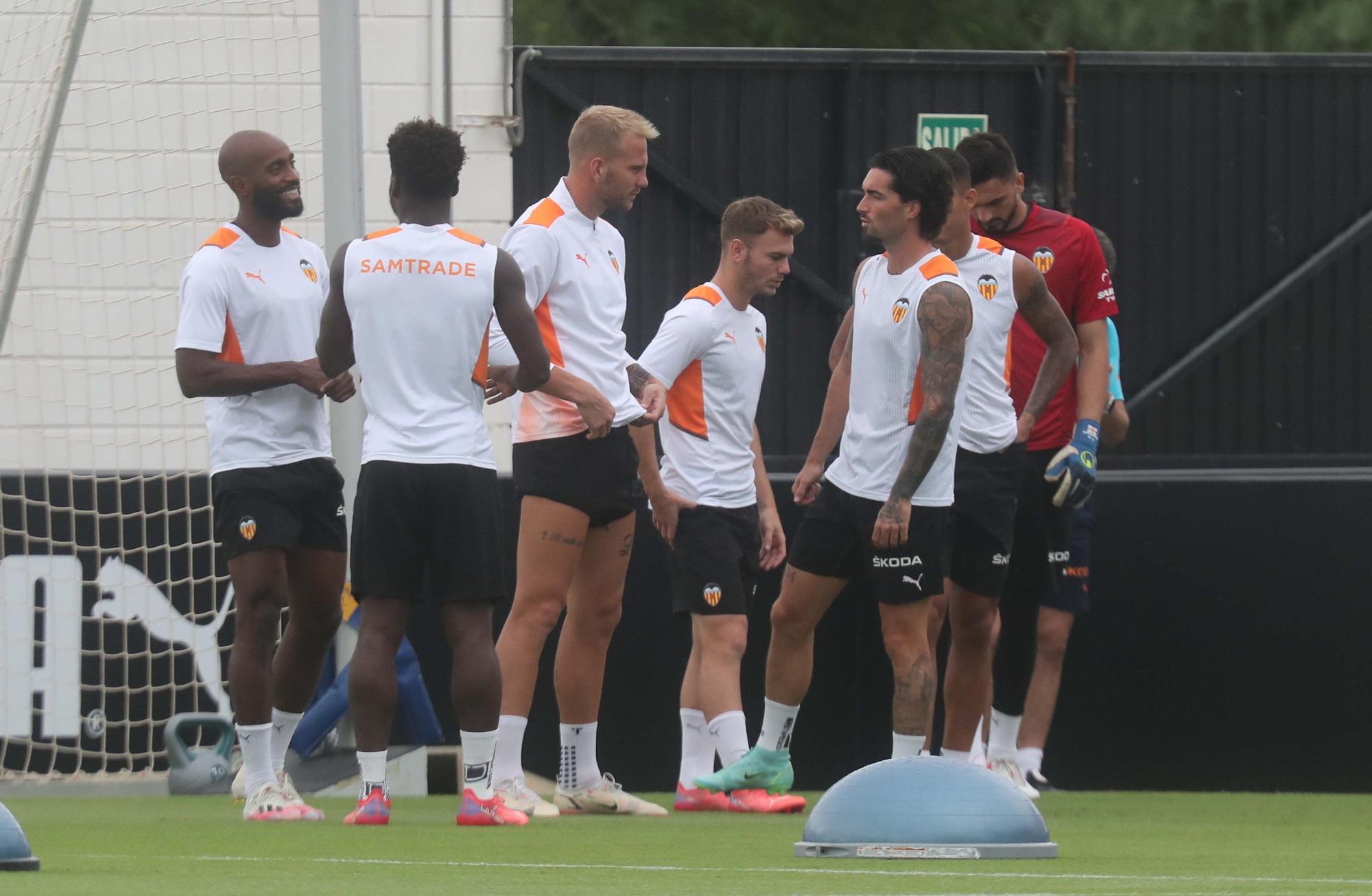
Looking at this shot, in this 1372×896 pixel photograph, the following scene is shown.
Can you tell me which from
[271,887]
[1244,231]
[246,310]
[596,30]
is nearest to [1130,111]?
[1244,231]

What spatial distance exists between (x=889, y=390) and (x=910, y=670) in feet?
2.66

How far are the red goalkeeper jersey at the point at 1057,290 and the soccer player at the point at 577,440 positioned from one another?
1.53 metres

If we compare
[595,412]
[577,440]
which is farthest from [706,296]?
[595,412]

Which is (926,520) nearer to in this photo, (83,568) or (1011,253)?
(1011,253)

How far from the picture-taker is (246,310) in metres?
6.39

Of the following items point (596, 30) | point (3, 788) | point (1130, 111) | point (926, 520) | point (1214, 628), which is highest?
point (596, 30)

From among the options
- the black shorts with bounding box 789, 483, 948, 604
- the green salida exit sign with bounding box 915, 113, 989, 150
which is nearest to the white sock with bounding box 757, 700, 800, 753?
the black shorts with bounding box 789, 483, 948, 604

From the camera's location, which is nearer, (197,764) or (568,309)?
(568,309)

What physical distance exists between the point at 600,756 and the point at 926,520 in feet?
9.88

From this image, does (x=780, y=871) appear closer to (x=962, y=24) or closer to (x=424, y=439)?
(x=424, y=439)

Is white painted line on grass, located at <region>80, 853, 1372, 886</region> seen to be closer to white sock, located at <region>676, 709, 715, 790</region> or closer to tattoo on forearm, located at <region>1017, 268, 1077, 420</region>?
white sock, located at <region>676, 709, 715, 790</region>

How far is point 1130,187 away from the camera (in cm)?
935

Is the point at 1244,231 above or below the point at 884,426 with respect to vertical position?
above

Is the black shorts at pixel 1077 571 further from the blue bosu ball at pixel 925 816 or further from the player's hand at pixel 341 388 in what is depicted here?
the blue bosu ball at pixel 925 816
